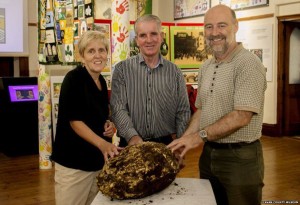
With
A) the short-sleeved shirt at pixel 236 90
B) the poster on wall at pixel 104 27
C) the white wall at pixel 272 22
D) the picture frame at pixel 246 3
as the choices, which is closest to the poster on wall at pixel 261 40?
the white wall at pixel 272 22

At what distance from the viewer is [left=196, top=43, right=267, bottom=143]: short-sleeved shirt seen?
179 centimetres

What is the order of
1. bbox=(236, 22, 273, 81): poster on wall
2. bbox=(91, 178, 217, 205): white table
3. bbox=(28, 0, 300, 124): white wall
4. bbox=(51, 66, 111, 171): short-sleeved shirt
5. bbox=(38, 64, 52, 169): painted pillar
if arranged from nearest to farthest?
bbox=(91, 178, 217, 205): white table, bbox=(51, 66, 111, 171): short-sleeved shirt, bbox=(38, 64, 52, 169): painted pillar, bbox=(28, 0, 300, 124): white wall, bbox=(236, 22, 273, 81): poster on wall

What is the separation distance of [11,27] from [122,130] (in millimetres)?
5805

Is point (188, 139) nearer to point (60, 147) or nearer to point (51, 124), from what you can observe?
point (60, 147)

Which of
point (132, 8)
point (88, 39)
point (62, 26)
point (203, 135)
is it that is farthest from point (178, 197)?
point (132, 8)

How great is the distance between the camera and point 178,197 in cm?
163

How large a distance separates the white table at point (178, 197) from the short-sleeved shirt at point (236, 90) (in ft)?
1.00

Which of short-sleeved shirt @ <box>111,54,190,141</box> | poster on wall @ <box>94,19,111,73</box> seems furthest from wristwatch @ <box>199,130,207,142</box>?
poster on wall @ <box>94,19,111,73</box>

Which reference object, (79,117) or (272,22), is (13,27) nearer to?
(272,22)

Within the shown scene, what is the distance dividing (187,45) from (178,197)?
3.37 meters

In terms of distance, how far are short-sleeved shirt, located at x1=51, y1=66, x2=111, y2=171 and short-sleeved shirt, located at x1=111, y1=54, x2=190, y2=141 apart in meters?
0.14

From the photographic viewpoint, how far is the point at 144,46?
2121mm

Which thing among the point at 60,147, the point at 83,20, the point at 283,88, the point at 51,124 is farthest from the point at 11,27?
the point at 60,147

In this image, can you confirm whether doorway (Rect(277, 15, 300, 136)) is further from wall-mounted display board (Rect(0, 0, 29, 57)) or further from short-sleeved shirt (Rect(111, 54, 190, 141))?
short-sleeved shirt (Rect(111, 54, 190, 141))
